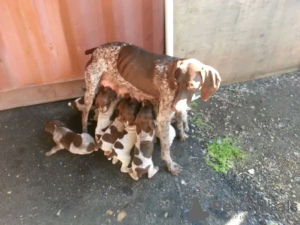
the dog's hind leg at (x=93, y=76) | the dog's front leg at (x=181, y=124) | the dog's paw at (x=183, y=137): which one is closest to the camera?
the dog's hind leg at (x=93, y=76)

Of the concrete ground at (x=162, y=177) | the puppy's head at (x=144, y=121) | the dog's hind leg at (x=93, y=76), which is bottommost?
the concrete ground at (x=162, y=177)

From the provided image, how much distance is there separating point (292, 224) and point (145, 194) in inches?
47.4

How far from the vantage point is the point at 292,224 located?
7.58ft

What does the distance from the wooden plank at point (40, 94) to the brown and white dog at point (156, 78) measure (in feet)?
1.80

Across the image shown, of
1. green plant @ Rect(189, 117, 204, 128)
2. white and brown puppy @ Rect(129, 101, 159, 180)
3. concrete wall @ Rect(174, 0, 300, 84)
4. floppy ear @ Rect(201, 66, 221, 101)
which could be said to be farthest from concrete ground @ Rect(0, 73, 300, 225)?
floppy ear @ Rect(201, 66, 221, 101)

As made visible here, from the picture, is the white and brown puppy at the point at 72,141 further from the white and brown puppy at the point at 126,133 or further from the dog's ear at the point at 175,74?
the dog's ear at the point at 175,74

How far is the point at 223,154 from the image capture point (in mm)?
2828

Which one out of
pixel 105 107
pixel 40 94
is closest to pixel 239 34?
pixel 105 107

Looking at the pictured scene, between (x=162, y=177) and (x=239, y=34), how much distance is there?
1716 millimetres

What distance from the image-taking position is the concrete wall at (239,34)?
287cm

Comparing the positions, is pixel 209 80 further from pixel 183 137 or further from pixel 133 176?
pixel 133 176

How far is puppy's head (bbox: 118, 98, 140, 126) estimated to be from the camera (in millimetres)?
2471

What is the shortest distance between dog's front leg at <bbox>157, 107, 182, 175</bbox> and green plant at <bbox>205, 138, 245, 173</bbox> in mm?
336

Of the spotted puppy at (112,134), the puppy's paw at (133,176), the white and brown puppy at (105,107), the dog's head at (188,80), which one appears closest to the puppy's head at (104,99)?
the white and brown puppy at (105,107)
